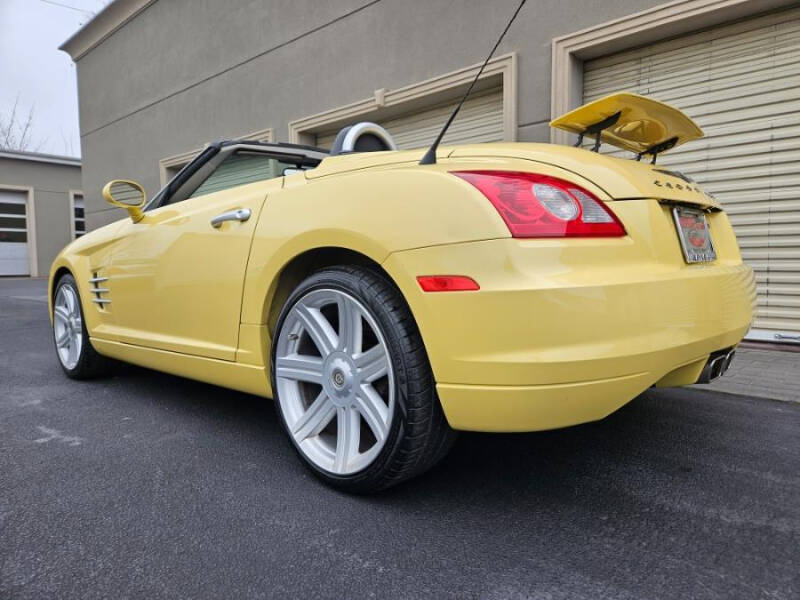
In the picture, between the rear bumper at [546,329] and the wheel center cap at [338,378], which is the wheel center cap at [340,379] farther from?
the rear bumper at [546,329]

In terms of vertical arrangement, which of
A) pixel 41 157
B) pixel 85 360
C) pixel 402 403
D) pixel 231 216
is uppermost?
pixel 41 157

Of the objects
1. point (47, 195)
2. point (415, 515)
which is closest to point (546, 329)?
point (415, 515)

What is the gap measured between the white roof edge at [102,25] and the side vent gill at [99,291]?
10.9 meters

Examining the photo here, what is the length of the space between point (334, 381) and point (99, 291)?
2.18 metres

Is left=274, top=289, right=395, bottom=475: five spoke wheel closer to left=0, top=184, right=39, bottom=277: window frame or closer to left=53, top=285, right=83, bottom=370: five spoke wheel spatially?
left=53, top=285, right=83, bottom=370: five spoke wheel

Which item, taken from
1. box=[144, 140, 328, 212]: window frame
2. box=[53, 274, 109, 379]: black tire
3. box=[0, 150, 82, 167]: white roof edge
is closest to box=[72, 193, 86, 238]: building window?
box=[0, 150, 82, 167]: white roof edge

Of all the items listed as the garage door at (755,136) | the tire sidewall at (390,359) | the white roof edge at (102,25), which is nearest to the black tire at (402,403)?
the tire sidewall at (390,359)

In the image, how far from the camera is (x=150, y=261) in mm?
2861

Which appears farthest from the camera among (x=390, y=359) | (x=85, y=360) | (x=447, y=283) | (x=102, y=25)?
(x=102, y=25)

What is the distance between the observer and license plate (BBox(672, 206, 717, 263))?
1.84 metres

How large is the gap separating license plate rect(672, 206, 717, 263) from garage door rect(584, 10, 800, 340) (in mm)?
3479

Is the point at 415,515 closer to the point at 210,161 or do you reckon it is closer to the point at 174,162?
the point at 210,161

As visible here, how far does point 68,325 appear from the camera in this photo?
12.4 feet

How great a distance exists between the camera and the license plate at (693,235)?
184 cm
